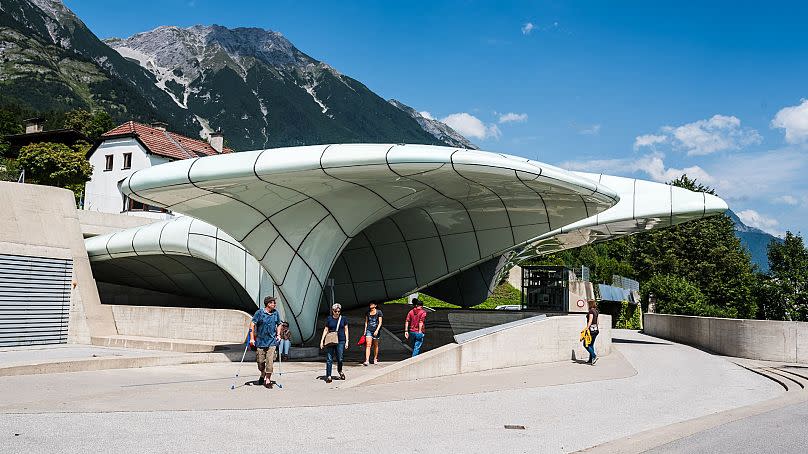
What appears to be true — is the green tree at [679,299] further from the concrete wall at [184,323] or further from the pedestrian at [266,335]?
the pedestrian at [266,335]

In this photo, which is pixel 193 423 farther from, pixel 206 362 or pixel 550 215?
pixel 550 215

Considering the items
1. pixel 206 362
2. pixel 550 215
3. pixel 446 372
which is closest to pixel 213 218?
pixel 206 362

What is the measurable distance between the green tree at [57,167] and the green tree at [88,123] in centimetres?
2602

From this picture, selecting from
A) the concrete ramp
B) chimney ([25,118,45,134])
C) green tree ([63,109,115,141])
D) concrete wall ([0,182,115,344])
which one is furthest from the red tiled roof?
the concrete ramp

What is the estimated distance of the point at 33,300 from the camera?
70.5 ft

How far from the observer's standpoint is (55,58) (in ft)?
499

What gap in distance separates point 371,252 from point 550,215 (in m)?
7.67

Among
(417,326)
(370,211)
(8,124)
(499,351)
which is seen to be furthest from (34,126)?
(499,351)

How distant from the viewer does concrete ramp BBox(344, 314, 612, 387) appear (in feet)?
43.7

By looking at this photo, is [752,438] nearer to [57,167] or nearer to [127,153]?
[127,153]

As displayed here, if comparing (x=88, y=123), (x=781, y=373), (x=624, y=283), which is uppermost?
(x=88, y=123)

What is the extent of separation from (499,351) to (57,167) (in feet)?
155

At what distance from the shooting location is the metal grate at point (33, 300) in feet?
67.7

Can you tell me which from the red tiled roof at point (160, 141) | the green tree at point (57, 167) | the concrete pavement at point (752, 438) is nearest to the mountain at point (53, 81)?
the green tree at point (57, 167)
